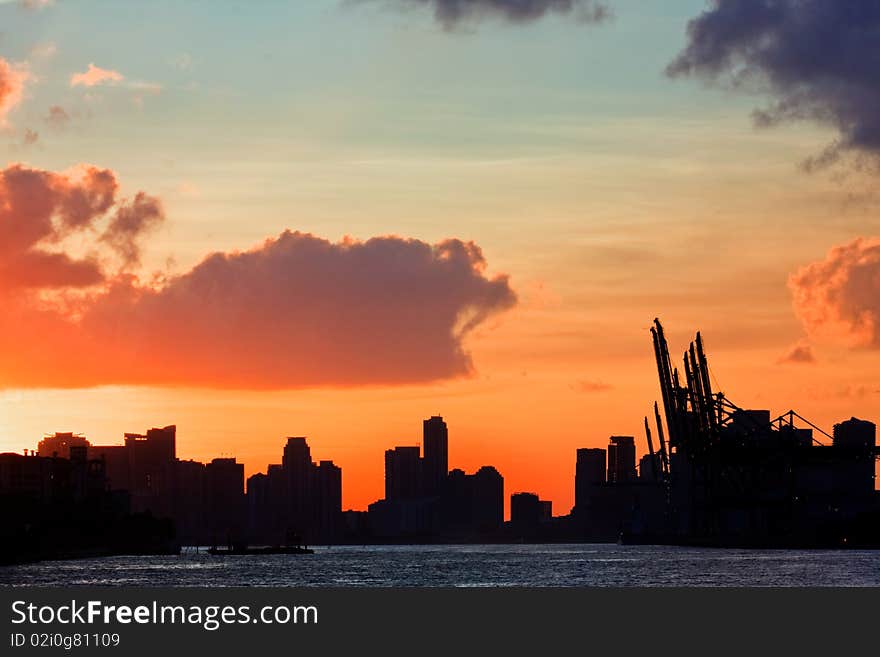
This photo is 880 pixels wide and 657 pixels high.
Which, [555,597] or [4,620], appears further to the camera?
[555,597]

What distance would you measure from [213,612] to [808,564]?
12967cm

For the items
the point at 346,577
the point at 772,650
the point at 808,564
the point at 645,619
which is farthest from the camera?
the point at 808,564

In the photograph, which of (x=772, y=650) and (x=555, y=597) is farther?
(x=555, y=597)

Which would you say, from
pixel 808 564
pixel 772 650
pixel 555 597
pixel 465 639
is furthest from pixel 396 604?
pixel 808 564

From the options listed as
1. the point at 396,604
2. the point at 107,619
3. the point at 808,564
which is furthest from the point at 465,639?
the point at 808,564

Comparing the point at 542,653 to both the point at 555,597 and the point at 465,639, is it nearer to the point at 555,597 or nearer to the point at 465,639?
the point at 465,639

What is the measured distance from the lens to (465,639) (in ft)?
153

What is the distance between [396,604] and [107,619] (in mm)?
7927

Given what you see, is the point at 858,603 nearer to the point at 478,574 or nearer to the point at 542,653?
the point at 542,653

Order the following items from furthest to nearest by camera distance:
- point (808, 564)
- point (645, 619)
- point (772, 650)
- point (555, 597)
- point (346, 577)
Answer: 1. point (808, 564)
2. point (346, 577)
3. point (555, 597)
4. point (645, 619)
5. point (772, 650)

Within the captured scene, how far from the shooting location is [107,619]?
48.4m

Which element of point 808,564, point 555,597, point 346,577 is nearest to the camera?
point 555,597

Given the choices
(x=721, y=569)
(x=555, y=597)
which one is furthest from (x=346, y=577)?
(x=555, y=597)

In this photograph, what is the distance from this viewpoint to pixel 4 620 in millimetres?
48969
